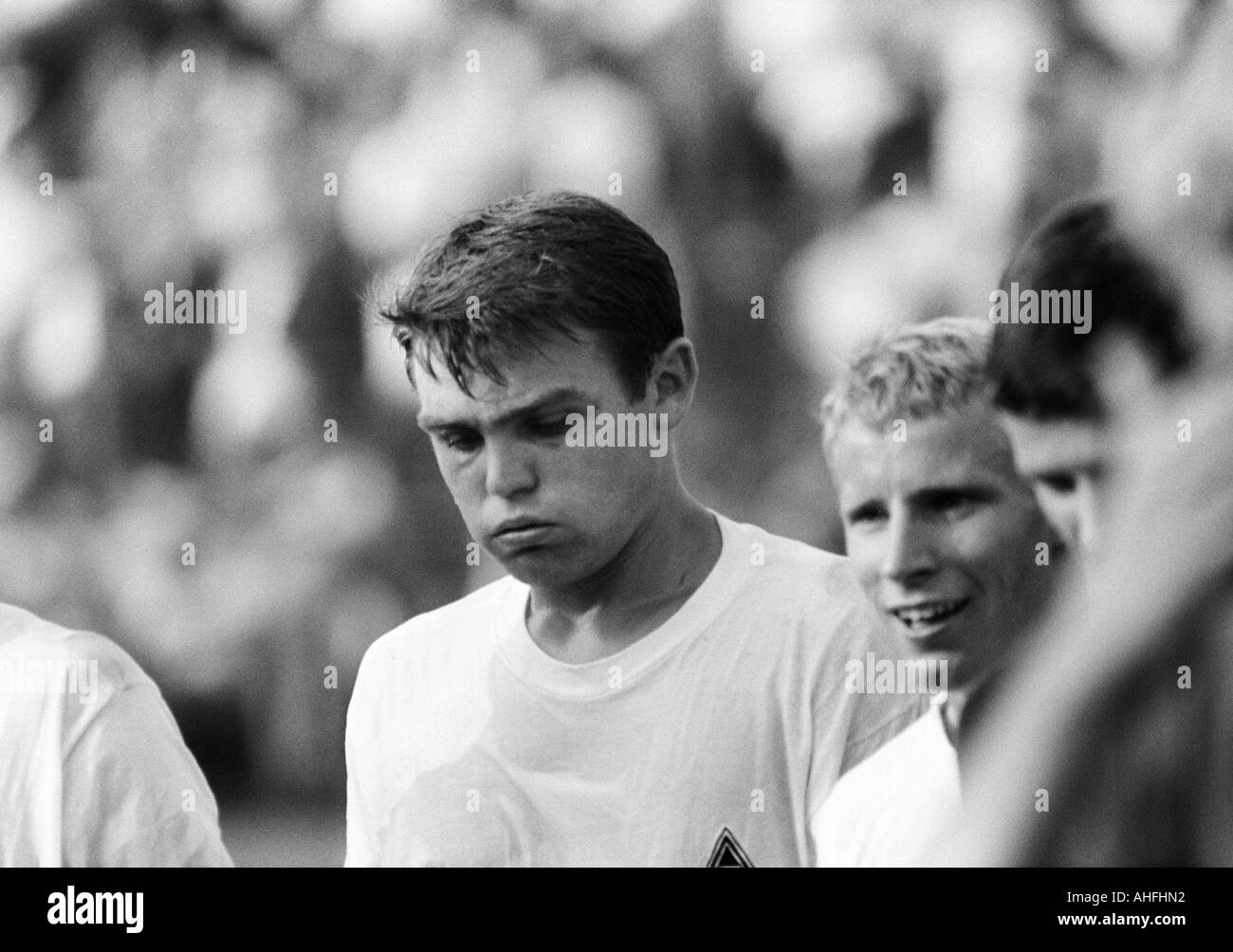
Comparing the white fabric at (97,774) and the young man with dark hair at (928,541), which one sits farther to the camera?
the white fabric at (97,774)

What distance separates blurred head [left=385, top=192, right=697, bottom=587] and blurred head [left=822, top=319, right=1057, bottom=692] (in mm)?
301

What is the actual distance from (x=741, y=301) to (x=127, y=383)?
1009 millimetres

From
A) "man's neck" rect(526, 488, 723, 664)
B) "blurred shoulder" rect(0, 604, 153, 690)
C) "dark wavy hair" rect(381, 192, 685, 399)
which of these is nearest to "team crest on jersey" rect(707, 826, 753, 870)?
"man's neck" rect(526, 488, 723, 664)

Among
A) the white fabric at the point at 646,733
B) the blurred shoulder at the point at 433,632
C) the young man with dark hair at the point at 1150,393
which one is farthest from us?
the blurred shoulder at the point at 433,632

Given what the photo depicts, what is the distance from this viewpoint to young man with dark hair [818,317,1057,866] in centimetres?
247

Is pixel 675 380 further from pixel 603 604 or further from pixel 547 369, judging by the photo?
pixel 603 604

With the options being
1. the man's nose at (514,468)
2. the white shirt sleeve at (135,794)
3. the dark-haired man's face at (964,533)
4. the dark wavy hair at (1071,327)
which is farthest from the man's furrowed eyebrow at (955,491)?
the white shirt sleeve at (135,794)

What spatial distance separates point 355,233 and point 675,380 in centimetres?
57

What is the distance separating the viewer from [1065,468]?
2463mm

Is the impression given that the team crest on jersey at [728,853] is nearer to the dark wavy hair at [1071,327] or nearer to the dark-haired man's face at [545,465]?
the dark-haired man's face at [545,465]

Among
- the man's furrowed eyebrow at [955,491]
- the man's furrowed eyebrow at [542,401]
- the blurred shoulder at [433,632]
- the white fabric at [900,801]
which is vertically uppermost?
the man's furrowed eyebrow at [542,401]

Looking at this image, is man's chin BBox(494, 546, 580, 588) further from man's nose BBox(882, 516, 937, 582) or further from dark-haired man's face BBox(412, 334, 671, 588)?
man's nose BBox(882, 516, 937, 582)

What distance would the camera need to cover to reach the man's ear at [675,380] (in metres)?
2.59

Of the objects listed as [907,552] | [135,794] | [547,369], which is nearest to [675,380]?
[547,369]
